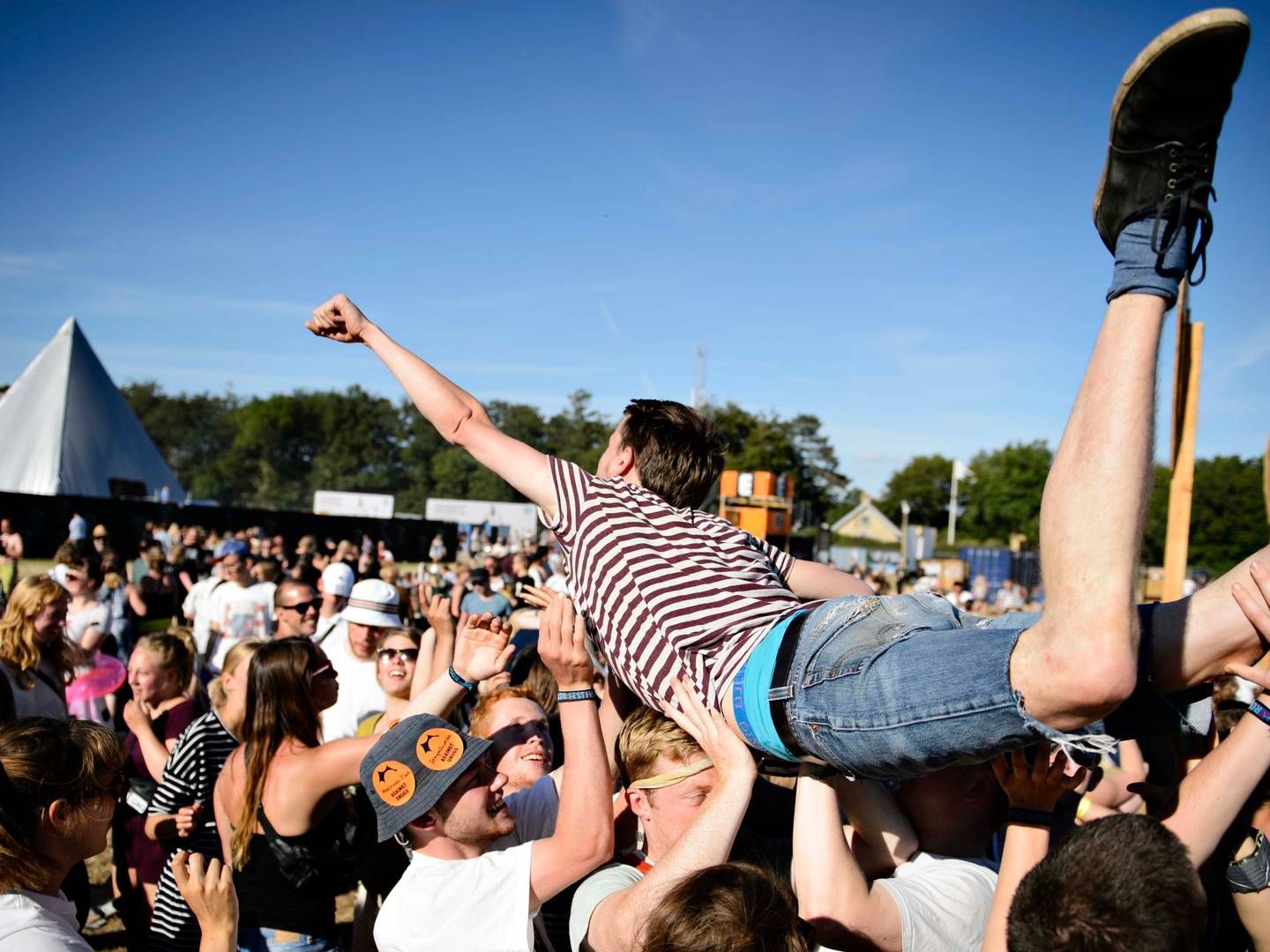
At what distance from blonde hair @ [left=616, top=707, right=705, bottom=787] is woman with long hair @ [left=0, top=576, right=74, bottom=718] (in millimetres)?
3468

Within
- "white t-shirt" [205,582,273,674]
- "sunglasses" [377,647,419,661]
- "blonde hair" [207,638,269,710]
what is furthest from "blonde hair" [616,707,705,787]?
"white t-shirt" [205,582,273,674]

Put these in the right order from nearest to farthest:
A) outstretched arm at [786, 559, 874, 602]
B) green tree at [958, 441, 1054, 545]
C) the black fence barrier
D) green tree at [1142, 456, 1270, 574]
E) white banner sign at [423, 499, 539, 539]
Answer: outstretched arm at [786, 559, 874, 602], the black fence barrier, white banner sign at [423, 499, 539, 539], green tree at [1142, 456, 1270, 574], green tree at [958, 441, 1054, 545]

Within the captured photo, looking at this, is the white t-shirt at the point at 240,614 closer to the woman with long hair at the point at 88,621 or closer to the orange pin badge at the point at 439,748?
the woman with long hair at the point at 88,621

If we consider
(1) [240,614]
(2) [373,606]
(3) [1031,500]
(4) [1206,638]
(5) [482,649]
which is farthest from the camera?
(3) [1031,500]

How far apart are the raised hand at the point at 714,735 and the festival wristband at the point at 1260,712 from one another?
120 cm

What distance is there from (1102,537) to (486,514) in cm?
4467

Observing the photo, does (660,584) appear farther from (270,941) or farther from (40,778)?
(270,941)

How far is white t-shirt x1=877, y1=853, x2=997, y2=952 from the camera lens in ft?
7.55

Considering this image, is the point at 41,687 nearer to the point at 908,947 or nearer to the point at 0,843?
the point at 0,843

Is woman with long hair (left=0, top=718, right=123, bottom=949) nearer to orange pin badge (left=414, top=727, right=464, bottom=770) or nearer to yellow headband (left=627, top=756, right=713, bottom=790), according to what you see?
orange pin badge (left=414, top=727, right=464, bottom=770)

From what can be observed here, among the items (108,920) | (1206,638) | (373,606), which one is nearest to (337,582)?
(373,606)

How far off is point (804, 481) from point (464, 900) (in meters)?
70.7

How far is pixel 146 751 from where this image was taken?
439 centimetres

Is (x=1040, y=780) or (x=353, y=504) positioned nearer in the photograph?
(x=1040, y=780)
